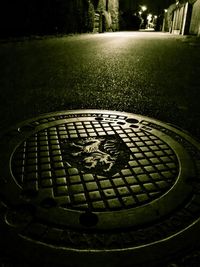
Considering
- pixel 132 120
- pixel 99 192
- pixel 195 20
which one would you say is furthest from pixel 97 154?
pixel 195 20

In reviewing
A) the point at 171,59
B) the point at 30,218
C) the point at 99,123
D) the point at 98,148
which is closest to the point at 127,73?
the point at 171,59

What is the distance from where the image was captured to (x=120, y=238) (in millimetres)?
1075

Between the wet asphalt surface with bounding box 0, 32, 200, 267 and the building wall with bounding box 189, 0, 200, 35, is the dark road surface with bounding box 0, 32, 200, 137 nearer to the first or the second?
the wet asphalt surface with bounding box 0, 32, 200, 267

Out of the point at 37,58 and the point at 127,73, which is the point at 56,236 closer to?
the point at 127,73

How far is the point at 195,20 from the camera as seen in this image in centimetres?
1498

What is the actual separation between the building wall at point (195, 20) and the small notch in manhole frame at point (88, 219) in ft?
49.9

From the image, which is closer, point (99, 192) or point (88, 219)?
point (88, 219)

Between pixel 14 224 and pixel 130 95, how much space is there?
2228 mm

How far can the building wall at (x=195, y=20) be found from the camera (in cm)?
1439

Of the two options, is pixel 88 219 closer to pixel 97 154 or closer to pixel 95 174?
pixel 95 174

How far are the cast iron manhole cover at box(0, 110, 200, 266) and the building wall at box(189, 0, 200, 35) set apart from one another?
1454 centimetres

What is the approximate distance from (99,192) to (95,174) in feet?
0.50

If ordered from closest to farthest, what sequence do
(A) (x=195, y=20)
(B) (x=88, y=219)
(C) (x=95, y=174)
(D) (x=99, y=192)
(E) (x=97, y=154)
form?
(B) (x=88, y=219), (D) (x=99, y=192), (C) (x=95, y=174), (E) (x=97, y=154), (A) (x=195, y=20)

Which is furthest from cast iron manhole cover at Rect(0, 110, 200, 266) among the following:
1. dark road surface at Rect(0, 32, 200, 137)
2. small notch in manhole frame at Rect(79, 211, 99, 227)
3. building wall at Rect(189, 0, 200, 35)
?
building wall at Rect(189, 0, 200, 35)
